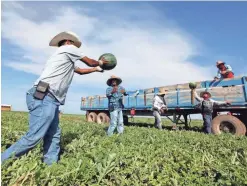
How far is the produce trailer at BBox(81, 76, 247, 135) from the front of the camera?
33.8 ft

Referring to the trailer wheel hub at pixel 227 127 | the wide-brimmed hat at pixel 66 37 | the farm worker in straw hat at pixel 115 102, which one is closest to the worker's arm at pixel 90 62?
the wide-brimmed hat at pixel 66 37

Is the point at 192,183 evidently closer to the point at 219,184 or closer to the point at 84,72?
the point at 219,184

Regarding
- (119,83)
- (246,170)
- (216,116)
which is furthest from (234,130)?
(246,170)

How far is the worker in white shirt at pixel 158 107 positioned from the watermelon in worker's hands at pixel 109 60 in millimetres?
7597

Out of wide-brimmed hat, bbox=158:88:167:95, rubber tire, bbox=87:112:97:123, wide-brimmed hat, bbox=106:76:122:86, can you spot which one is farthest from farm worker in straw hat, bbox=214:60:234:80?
rubber tire, bbox=87:112:97:123

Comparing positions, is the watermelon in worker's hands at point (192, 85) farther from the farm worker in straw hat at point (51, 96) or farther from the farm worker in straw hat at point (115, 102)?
Result: the farm worker in straw hat at point (51, 96)

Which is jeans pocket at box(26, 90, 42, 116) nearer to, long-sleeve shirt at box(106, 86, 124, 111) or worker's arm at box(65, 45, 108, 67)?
worker's arm at box(65, 45, 108, 67)

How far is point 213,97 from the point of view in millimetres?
11133

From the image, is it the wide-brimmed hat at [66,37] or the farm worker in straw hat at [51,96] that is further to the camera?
the wide-brimmed hat at [66,37]

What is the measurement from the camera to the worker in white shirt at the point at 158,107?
12.4 metres

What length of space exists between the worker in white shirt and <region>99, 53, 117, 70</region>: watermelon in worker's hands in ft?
24.9

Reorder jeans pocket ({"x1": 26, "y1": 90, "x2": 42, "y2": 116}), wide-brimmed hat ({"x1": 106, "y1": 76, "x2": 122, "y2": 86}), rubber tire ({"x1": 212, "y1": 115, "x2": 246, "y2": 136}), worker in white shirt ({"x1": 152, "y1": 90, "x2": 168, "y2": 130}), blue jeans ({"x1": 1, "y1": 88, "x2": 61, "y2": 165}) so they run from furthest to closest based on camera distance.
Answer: worker in white shirt ({"x1": 152, "y1": 90, "x2": 168, "y2": 130}) → rubber tire ({"x1": 212, "y1": 115, "x2": 246, "y2": 136}) → wide-brimmed hat ({"x1": 106, "y1": 76, "x2": 122, "y2": 86}) → jeans pocket ({"x1": 26, "y1": 90, "x2": 42, "y2": 116}) → blue jeans ({"x1": 1, "y1": 88, "x2": 61, "y2": 165})

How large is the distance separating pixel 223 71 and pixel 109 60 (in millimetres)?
7707

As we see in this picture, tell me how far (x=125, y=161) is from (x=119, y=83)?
5.78m
